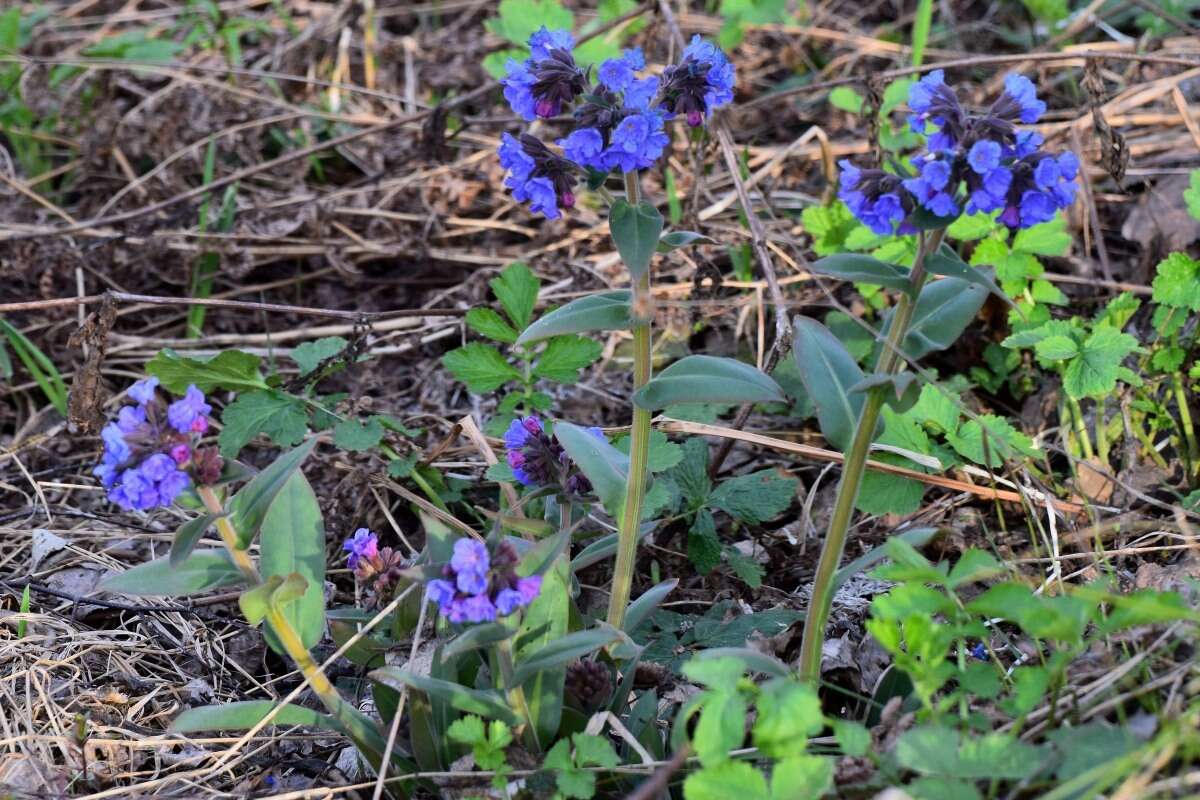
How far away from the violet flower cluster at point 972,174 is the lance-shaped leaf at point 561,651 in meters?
0.93

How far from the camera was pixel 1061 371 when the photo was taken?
11.5 feet

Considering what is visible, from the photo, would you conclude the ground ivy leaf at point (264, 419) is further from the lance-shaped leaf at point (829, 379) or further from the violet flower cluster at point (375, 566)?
the lance-shaped leaf at point (829, 379)

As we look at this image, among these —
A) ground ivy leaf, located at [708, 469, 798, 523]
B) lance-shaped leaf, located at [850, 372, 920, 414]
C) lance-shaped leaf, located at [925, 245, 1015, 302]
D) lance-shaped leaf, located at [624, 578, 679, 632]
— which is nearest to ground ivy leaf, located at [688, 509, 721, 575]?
ground ivy leaf, located at [708, 469, 798, 523]

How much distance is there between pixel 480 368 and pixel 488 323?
0.13 m

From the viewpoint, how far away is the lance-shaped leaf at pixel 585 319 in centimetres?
232

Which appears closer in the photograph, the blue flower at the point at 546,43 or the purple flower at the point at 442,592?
the purple flower at the point at 442,592

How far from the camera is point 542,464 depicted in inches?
103

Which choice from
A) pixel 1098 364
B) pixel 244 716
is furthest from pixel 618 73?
pixel 1098 364

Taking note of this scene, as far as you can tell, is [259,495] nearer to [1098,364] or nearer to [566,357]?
[566,357]

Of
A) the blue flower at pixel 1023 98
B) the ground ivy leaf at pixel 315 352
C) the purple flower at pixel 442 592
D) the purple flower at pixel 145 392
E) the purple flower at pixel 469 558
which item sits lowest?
the ground ivy leaf at pixel 315 352

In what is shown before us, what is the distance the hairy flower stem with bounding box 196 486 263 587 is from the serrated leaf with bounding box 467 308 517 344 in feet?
3.93

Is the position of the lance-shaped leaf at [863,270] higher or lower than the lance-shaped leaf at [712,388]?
higher

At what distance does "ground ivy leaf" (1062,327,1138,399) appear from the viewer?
3.12m

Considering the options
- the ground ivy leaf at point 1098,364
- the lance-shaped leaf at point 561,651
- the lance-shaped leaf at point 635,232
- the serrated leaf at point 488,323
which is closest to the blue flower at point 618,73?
the lance-shaped leaf at point 635,232
